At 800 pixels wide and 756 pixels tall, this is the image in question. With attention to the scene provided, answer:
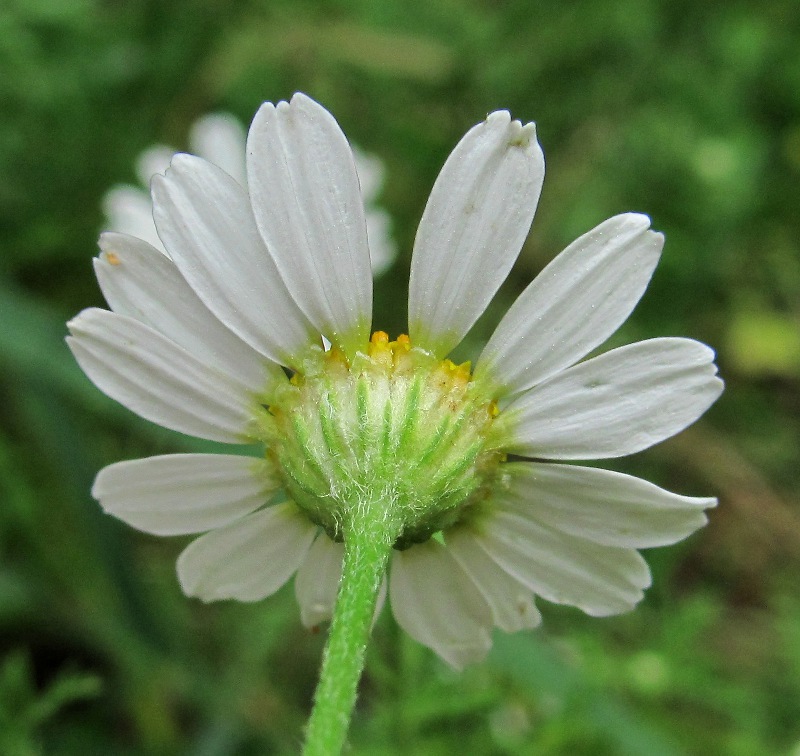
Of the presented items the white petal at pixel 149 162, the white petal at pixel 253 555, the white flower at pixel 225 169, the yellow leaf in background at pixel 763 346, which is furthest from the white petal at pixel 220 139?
the white petal at pixel 253 555

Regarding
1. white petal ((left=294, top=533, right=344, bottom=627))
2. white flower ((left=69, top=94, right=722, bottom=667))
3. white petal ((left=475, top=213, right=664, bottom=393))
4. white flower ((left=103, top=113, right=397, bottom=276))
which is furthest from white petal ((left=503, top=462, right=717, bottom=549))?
→ white flower ((left=103, top=113, right=397, bottom=276))

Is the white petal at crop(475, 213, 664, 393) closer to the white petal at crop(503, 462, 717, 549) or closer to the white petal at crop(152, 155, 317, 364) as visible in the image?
the white petal at crop(503, 462, 717, 549)

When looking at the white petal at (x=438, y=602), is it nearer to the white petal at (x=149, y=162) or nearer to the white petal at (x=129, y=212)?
the white petal at (x=129, y=212)

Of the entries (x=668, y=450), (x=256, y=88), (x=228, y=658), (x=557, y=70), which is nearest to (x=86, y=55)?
(x=256, y=88)

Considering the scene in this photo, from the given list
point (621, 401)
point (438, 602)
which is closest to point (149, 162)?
point (438, 602)

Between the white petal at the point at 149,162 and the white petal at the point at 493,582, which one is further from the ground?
the white petal at the point at 149,162

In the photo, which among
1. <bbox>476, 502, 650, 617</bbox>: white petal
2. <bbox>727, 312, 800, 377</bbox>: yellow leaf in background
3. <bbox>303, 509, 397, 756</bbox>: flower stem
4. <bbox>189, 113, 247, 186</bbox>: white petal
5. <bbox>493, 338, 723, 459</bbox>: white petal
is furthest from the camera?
<bbox>727, 312, 800, 377</bbox>: yellow leaf in background
